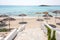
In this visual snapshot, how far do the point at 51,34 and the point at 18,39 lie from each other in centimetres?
139

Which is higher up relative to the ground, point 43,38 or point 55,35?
point 55,35

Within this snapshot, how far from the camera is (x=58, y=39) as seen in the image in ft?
13.6

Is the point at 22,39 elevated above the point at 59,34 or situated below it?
below

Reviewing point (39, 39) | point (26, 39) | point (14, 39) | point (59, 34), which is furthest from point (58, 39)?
point (14, 39)

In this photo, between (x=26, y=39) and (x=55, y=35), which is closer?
(x=55, y=35)

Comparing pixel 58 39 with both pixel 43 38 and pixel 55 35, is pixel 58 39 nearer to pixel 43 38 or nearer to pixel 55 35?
pixel 55 35

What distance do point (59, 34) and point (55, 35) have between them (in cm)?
15
